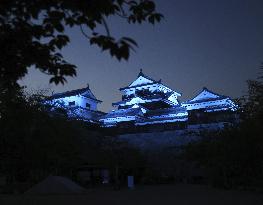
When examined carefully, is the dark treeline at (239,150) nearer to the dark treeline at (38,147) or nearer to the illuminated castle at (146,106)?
the dark treeline at (38,147)

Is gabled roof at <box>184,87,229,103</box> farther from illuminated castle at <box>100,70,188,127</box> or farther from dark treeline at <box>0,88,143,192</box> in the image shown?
dark treeline at <box>0,88,143,192</box>

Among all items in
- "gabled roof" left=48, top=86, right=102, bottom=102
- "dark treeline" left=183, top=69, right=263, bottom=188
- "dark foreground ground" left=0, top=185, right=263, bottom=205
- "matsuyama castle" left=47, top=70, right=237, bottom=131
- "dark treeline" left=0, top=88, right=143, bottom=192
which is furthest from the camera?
"gabled roof" left=48, top=86, right=102, bottom=102

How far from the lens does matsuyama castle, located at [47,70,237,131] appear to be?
175 feet

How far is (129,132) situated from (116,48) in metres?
51.2

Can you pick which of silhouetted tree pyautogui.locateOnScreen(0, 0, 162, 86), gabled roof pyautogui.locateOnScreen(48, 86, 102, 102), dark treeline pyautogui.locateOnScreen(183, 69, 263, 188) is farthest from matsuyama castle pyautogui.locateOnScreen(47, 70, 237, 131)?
silhouetted tree pyautogui.locateOnScreen(0, 0, 162, 86)

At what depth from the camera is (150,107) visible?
69.5 m

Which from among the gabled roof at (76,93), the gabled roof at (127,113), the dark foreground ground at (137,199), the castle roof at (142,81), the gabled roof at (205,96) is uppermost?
the castle roof at (142,81)

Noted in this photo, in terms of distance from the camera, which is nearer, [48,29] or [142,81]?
[48,29]

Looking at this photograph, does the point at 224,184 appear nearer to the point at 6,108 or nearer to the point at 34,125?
the point at 34,125

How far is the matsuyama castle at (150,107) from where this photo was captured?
53.3 meters

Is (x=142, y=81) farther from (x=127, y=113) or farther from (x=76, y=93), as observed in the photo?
(x=127, y=113)

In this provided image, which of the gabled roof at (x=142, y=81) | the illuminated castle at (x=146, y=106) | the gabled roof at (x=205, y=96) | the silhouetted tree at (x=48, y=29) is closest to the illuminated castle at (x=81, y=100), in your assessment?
the illuminated castle at (x=146, y=106)

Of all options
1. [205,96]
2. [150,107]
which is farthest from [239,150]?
[150,107]

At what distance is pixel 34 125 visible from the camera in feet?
99.5
